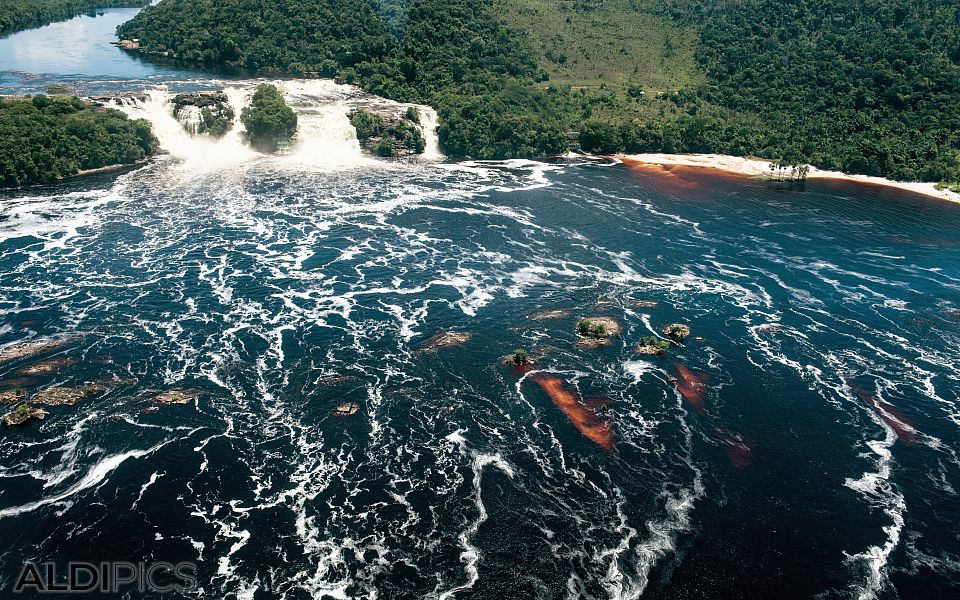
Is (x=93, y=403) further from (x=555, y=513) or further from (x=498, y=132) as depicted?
(x=498, y=132)

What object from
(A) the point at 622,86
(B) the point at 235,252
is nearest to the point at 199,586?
(B) the point at 235,252

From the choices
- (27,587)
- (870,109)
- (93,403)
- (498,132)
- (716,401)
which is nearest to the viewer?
(27,587)

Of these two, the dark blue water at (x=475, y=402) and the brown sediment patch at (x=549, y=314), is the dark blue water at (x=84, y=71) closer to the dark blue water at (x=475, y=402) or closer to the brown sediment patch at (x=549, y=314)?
the dark blue water at (x=475, y=402)

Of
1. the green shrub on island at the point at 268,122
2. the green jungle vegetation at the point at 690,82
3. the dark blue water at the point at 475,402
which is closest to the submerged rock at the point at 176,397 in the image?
the dark blue water at the point at 475,402

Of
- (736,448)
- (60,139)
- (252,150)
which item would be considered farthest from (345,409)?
(252,150)

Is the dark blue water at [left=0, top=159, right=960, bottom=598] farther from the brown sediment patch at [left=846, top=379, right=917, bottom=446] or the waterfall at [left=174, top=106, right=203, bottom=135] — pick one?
the waterfall at [left=174, top=106, right=203, bottom=135]

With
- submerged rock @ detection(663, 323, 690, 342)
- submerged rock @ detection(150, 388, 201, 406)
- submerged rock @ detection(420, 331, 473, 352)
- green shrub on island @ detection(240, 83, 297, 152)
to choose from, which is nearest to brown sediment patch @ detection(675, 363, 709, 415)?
submerged rock @ detection(663, 323, 690, 342)

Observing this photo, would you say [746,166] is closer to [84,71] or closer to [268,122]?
[268,122]
